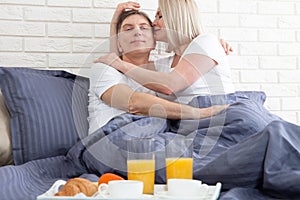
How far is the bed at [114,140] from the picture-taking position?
1.63m

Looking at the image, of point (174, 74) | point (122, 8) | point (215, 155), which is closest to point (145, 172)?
point (215, 155)

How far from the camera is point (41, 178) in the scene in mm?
2045

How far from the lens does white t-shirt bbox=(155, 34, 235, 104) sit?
2646mm

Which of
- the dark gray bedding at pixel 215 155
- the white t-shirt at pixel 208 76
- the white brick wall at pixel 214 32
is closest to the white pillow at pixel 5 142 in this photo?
the dark gray bedding at pixel 215 155

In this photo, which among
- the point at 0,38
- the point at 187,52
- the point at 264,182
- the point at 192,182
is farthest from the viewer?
the point at 0,38

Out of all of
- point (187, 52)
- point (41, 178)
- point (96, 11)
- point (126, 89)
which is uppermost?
point (96, 11)

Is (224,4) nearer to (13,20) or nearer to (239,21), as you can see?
(239,21)

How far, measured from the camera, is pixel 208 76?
268 cm

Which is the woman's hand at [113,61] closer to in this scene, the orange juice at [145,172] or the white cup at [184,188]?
the orange juice at [145,172]

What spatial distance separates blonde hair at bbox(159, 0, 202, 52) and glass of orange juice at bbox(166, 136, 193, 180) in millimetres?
1239

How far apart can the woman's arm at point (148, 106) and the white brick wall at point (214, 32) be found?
48 centimetres

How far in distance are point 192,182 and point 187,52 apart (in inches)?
51.0

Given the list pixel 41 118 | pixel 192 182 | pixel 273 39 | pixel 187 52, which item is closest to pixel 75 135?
pixel 41 118

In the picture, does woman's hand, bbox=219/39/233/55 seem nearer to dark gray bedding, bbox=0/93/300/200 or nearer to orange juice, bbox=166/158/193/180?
dark gray bedding, bbox=0/93/300/200
